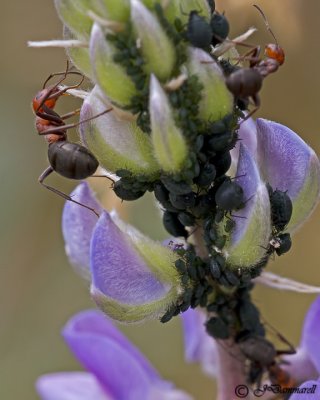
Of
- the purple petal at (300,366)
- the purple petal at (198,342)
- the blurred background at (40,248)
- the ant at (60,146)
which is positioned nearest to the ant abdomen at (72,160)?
the ant at (60,146)

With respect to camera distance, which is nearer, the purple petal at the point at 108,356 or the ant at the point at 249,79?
the ant at the point at 249,79

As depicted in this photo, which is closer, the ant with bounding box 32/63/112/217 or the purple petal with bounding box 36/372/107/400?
the ant with bounding box 32/63/112/217

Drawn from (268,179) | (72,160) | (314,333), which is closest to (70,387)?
(314,333)

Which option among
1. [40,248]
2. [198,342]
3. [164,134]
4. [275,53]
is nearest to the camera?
[164,134]

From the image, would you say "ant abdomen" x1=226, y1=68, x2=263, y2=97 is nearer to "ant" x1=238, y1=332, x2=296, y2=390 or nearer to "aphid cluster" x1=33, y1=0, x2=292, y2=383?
"aphid cluster" x1=33, y1=0, x2=292, y2=383

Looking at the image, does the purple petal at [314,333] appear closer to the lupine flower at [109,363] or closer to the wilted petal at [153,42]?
the lupine flower at [109,363]

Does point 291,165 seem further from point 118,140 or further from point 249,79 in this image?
point 118,140

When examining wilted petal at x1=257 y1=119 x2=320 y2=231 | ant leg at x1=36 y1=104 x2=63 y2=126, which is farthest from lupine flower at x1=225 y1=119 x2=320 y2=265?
ant leg at x1=36 y1=104 x2=63 y2=126
